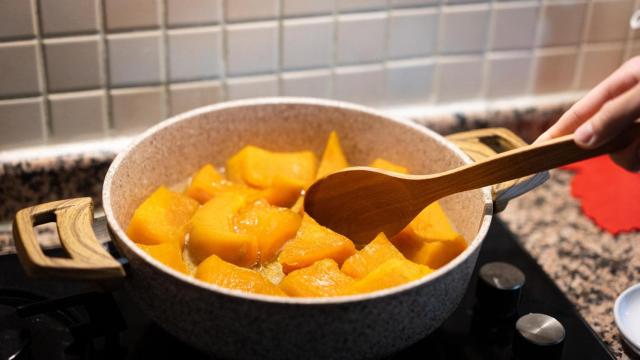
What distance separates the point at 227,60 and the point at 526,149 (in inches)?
18.1

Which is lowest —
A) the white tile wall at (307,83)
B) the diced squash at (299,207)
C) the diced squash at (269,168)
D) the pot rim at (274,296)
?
the diced squash at (299,207)

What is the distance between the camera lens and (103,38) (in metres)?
0.93

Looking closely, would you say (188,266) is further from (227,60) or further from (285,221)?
(227,60)

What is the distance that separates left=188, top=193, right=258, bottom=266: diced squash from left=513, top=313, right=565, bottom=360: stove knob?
0.30m

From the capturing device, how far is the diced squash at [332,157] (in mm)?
958

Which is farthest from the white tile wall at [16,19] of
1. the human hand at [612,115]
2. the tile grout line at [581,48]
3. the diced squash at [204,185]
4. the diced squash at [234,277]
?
the tile grout line at [581,48]

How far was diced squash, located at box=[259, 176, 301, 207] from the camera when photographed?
92 cm

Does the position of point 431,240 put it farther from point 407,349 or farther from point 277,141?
point 277,141

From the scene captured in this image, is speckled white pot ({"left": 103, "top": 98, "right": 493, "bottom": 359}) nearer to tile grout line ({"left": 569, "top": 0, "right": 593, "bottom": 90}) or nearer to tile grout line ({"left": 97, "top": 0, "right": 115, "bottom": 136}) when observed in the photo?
tile grout line ({"left": 97, "top": 0, "right": 115, "bottom": 136})

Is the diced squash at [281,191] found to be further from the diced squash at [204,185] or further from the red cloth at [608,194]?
the red cloth at [608,194]

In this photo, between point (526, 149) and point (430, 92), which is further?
point (430, 92)

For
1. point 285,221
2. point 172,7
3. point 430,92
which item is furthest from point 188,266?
point 430,92

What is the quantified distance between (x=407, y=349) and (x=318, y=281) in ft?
0.52

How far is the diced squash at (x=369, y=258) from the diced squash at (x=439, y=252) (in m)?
0.04
